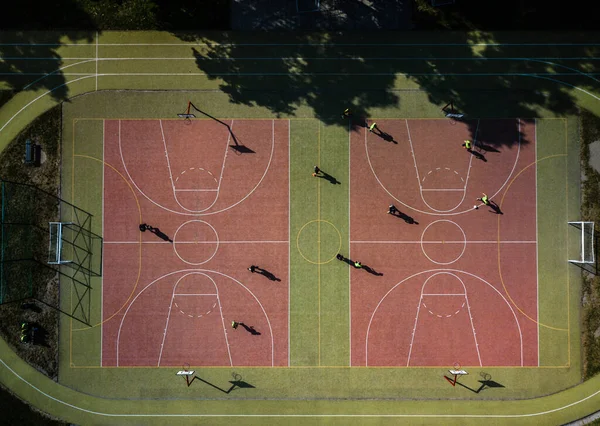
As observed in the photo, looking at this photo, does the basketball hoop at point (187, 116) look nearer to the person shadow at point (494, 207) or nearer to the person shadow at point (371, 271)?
the person shadow at point (371, 271)

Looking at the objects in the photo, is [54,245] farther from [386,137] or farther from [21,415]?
[386,137]

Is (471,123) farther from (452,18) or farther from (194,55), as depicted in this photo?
(194,55)

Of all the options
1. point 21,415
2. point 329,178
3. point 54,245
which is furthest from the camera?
point 54,245

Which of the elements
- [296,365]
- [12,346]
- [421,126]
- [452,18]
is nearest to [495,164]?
[421,126]

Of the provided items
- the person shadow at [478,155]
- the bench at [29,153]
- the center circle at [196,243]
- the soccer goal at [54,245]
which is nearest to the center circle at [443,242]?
the person shadow at [478,155]

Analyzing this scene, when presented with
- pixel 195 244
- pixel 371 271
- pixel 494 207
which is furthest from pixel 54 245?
pixel 494 207
